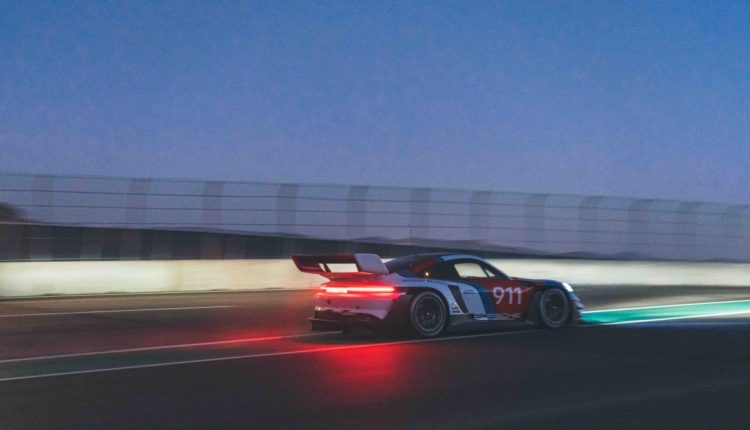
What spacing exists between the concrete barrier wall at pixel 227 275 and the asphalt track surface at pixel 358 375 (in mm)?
4002

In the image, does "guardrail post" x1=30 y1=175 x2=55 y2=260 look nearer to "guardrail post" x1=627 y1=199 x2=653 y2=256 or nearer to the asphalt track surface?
the asphalt track surface

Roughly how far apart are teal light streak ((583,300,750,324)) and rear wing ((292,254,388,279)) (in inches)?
164

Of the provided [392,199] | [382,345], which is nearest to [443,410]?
[382,345]

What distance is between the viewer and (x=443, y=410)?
720 cm

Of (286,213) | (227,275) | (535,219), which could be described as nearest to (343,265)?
(227,275)

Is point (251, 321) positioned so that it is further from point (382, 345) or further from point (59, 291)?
point (59, 291)

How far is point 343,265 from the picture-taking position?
12.3m

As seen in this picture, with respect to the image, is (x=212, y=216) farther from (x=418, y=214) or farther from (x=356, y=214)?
(x=418, y=214)

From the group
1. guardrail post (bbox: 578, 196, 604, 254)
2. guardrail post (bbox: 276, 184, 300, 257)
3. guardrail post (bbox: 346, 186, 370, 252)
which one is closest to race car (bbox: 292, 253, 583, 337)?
guardrail post (bbox: 276, 184, 300, 257)

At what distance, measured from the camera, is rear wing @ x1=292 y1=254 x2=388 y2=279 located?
1184cm

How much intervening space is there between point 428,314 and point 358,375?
338 centimetres

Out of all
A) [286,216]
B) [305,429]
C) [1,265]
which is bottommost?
[305,429]

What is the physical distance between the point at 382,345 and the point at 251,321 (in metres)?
3.67

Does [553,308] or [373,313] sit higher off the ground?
[553,308]
